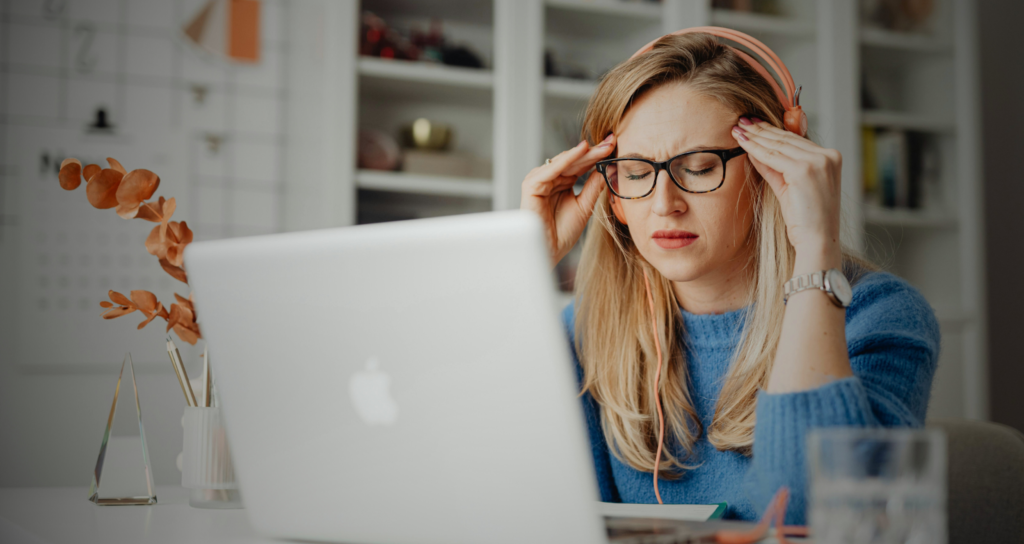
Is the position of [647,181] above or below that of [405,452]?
above

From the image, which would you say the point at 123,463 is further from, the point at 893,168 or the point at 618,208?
the point at 893,168

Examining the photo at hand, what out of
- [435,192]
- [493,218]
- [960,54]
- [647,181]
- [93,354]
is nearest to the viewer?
[493,218]

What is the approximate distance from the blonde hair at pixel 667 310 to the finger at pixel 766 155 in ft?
0.19

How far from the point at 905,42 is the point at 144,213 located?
2.53m

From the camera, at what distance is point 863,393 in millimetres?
759

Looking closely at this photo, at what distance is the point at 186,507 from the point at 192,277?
1.24ft

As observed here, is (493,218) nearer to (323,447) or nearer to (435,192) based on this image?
(323,447)

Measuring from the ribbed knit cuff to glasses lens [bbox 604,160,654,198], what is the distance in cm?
43

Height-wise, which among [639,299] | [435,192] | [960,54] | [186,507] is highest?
[960,54]

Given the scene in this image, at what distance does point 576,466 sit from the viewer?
1.63 ft

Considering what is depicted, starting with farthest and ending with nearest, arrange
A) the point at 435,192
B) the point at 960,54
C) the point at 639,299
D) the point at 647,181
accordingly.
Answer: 1. the point at 960,54
2. the point at 435,192
3. the point at 639,299
4. the point at 647,181

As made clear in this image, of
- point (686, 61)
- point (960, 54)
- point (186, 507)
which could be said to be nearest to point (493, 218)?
point (186, 507)

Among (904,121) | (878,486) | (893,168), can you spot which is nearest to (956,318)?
(893,168)

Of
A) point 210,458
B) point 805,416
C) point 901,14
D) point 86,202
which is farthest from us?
point 901,14
